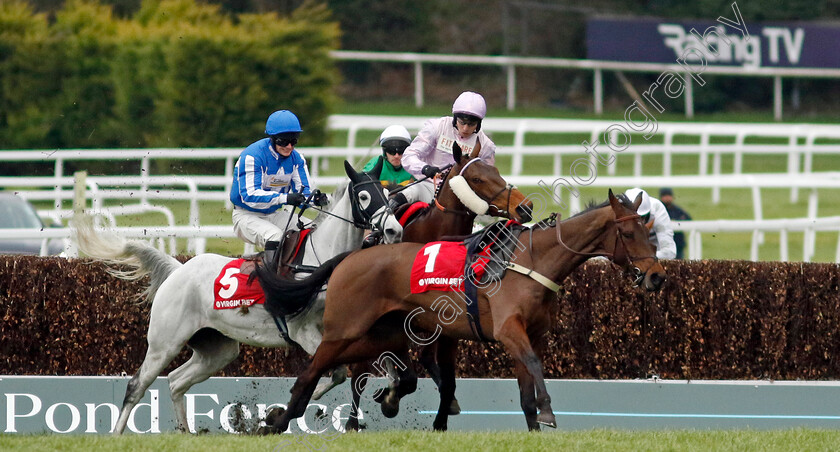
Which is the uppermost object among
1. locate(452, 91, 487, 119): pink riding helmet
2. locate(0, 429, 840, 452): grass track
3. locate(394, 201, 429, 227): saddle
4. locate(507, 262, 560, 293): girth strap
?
locate(452, 91, 487, 119): pink riding helmet

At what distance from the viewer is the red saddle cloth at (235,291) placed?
22.0 feet

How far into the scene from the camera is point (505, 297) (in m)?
6.09

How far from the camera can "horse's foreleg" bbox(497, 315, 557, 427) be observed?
584 cm

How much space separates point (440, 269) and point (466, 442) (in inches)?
38.6

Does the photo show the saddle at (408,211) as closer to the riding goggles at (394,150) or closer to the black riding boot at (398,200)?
the black riding boot at (398,200)

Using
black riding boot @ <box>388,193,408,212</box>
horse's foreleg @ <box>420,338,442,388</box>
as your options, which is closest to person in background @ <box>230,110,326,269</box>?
black riding boot @ <box>388,193,408,212</box>

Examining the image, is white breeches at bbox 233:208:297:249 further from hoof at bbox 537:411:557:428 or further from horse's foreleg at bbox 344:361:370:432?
hoof at bbox 537:411:557:428

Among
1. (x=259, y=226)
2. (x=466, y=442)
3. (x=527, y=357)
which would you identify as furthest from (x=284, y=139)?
(x=466, y=442)

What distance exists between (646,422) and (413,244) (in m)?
2.07

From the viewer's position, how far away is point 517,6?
30859 mm

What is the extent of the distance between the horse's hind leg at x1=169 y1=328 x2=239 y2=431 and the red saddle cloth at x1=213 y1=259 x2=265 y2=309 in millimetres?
444

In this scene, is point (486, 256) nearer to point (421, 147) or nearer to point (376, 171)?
point (376, 171)

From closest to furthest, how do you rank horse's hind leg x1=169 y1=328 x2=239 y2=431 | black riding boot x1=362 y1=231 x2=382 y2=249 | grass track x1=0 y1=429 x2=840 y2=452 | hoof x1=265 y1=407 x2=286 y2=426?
1. grass track x1=0 y1=429 x2=840 y2=452
2. hoof x1=265 y1=407 x2=286 y2=426
3. black riding boot x1=362 y1=231 x2=382 y2=249
4. horse's hind leg x1=169 y1=328 x2=239 y2=431

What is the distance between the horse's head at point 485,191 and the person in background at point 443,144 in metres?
0.40
